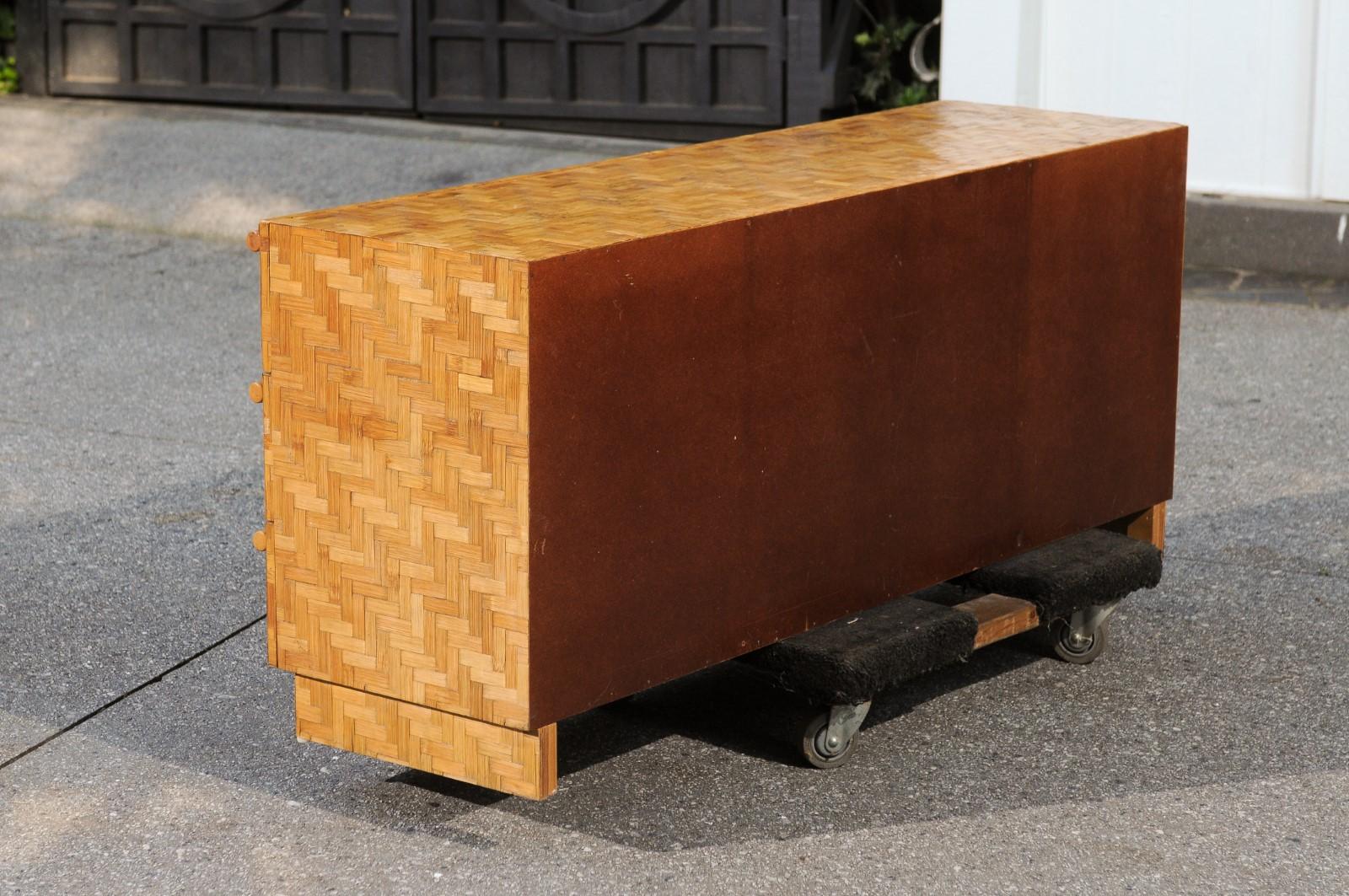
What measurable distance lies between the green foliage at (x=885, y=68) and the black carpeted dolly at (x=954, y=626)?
5.72 m

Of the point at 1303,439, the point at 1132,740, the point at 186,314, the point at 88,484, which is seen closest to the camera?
the point at 1132,740

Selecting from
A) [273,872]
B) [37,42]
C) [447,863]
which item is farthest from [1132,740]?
[37,42]

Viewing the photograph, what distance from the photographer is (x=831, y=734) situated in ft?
13.8

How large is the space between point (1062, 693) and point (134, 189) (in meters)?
6.74

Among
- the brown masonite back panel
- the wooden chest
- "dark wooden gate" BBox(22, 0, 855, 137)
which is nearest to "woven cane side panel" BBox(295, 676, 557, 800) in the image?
the wooden chest

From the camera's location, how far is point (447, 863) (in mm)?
3840

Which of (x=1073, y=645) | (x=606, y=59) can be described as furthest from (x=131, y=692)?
(x=606, y=59)

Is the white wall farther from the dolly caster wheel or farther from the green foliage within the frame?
the dolly caster wheel

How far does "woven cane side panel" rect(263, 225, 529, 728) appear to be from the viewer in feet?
11.6

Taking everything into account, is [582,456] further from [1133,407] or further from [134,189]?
[134,189]

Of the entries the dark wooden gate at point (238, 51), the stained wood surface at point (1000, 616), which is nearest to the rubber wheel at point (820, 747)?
the stained wood surface at point (1000, 616)

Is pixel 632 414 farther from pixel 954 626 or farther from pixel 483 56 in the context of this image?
pixel 483 56

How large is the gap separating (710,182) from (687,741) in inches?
48.2

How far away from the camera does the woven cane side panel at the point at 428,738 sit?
371 centimetres
